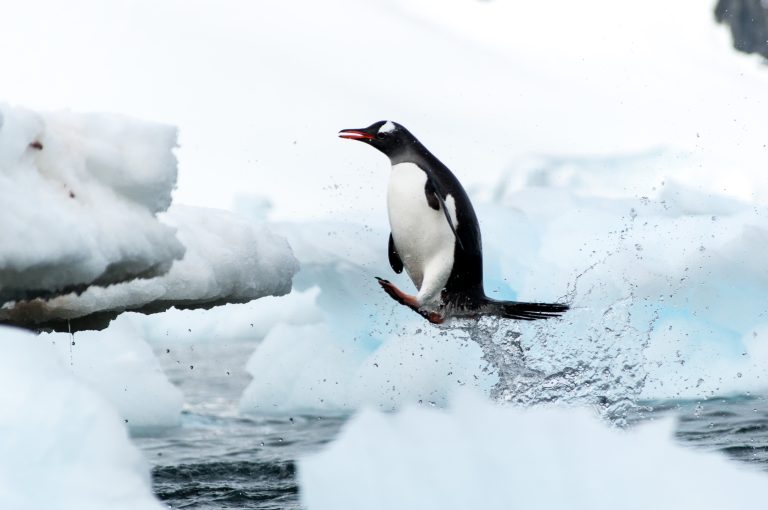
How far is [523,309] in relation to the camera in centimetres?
504

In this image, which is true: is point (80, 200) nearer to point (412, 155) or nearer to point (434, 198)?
point (434, 198)

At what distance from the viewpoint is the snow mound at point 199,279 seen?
405 centimetres

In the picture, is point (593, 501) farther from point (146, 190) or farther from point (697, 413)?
point (697, 413)

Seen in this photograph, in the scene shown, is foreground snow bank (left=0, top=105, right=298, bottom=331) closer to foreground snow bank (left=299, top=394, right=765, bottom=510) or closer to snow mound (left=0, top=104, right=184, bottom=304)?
snow mound (left=0, top=104, right=184, bottom=304)

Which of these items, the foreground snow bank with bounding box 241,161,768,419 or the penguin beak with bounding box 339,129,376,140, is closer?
the penguin beak with bounding box 339,129,376,140

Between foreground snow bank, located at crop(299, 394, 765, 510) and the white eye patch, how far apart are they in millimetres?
1373

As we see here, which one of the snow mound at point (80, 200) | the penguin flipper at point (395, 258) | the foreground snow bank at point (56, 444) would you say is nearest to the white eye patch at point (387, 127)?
the penguin flipper at point (395, 258)

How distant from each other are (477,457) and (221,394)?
1193cm

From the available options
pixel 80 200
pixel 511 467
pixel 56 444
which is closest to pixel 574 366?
pixel 511 467

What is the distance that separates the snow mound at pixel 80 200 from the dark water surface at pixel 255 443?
1.98 m

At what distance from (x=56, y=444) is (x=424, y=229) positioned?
2.29 meters

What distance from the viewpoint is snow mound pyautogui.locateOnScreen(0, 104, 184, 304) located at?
3.33 m

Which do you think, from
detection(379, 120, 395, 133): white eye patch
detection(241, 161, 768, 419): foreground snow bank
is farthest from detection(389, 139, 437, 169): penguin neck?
detection(241, 161, 768, 419): foreground snow bank

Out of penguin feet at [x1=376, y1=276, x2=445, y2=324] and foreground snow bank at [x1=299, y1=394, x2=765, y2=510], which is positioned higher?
penguin feet at [x1=376, y1=276, x2=445, y2=324]
